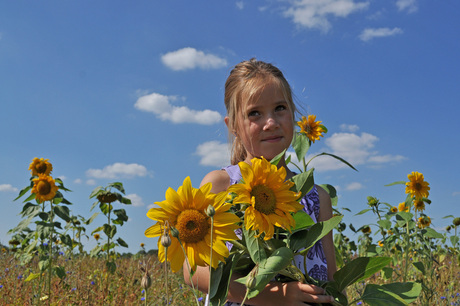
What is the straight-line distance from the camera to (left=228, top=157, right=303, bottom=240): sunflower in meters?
0.92

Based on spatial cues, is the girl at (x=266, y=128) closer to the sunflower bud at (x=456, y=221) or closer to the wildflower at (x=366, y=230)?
the wildflower at (x=366, y=230)

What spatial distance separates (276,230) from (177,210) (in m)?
0.24

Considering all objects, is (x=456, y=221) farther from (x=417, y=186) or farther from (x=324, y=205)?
(x=324, y=205)

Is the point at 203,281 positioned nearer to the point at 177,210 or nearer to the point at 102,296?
the point at 177,210

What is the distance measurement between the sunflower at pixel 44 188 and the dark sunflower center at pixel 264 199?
2104mm

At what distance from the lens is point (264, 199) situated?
943 mm

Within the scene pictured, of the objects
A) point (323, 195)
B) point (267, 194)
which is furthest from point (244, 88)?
point (267, 194)

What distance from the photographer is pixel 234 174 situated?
5.53ft

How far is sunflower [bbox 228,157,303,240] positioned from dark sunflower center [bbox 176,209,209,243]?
0.29 ft

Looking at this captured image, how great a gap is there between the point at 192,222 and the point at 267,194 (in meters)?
0.17

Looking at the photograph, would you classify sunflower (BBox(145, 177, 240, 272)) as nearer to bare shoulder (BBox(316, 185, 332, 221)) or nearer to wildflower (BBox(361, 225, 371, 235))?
bare shoulder (BBox(316, 185, 332, 221))

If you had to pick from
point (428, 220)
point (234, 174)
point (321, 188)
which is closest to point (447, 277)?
point (428, 220)

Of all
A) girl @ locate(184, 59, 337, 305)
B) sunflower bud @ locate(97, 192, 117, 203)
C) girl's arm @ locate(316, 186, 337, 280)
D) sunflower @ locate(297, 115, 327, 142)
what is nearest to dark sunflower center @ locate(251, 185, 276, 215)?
girl @ locate(184, 59, 337, 305)

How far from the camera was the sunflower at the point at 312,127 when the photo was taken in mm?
2443
